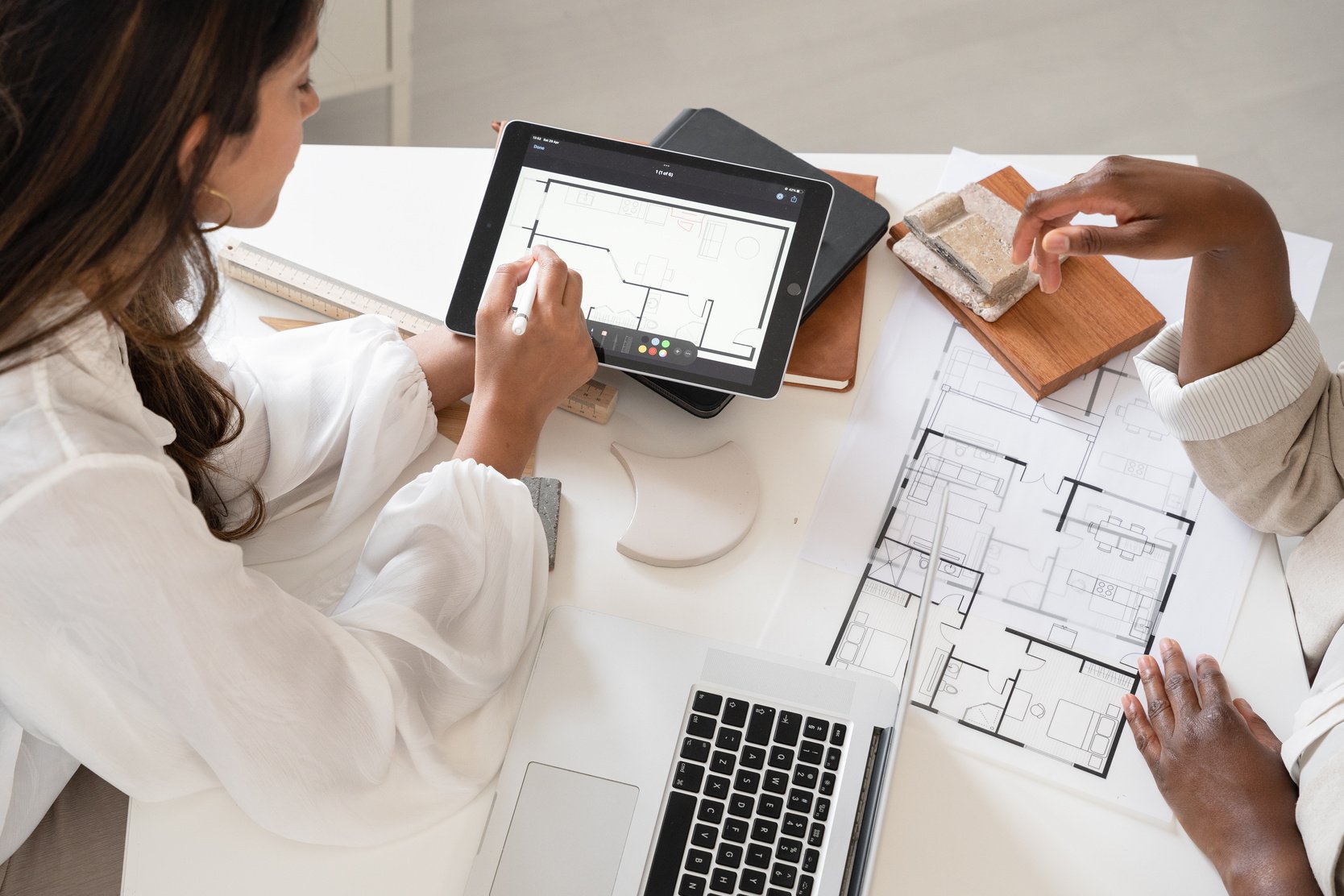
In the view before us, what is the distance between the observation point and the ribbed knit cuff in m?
0.87

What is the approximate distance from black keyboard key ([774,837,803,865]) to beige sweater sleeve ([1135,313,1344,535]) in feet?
1.58

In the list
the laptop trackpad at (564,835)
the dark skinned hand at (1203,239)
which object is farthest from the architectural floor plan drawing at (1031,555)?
the laptop trackpad at (564,835)

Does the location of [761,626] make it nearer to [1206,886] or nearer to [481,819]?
[481,819]

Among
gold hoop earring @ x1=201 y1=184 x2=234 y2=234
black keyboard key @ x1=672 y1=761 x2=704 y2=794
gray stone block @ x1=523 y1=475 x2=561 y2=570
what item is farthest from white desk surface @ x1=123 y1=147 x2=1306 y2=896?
gold hoop earring @ x1=201 y1=184 x2=234 y2=234

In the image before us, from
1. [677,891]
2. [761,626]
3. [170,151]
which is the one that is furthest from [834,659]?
[170,151]

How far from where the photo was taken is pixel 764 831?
0.75 metres

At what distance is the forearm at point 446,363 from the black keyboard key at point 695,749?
1.22 feet

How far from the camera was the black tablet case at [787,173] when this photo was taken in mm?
937

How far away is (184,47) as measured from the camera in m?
0.54

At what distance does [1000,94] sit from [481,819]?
6.29ft

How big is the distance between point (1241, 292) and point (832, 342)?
1.13ft

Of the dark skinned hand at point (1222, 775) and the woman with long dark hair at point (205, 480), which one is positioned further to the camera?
the dark skinned hand at point (1222, 775)

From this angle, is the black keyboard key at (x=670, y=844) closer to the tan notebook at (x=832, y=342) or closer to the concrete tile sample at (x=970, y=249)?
the tan notebook at (x=832, y=342)

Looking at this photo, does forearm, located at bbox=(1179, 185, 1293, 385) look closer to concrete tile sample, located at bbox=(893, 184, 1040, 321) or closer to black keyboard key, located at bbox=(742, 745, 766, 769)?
concrete tile sample, located at bbox=(893, 184, 1040, 321)
